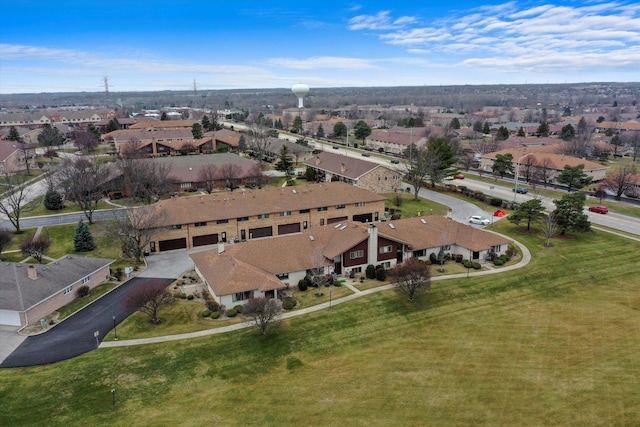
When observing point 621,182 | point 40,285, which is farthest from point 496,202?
point 40,285

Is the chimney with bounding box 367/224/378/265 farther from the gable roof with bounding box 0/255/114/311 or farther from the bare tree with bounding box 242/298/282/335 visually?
the gable roof with bounding box 0/255/114/311

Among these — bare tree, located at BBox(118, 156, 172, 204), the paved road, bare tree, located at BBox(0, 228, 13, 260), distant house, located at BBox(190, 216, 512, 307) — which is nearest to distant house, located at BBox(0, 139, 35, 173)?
bare tree, located at BBox(118, 156, 172, 204)

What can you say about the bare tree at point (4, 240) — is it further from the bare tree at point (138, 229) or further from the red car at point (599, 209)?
the red car at point (599, 209)

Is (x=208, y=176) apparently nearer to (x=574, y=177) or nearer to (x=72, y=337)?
(x=72, y=337)

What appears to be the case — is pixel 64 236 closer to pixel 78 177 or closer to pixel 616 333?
pixel 78 177

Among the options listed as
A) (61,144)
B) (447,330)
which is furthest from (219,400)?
(61,144)

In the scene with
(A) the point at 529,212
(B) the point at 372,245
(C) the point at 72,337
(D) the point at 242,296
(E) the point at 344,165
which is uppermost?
(E) the point at 344,165

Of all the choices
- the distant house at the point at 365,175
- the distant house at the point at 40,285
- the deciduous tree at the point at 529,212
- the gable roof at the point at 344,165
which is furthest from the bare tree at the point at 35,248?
the deciduous tree at the point at 529,212
